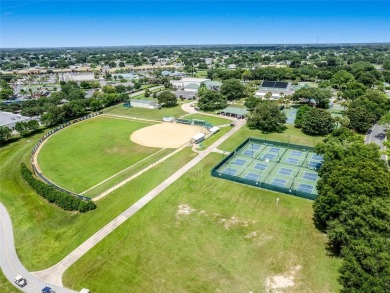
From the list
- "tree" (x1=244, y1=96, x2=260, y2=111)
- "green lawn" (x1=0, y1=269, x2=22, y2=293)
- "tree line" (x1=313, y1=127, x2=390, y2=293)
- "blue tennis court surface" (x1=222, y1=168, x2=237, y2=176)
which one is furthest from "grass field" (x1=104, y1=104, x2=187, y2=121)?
"green lawn" (x1=0, y1=269, x2=22, y2=293)

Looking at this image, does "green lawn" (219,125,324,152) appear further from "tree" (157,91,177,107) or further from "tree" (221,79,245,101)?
A: "tree" (157,91,177,107)

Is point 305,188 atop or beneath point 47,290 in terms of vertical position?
atop

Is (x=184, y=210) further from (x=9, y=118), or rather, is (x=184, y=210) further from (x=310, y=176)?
(x=9, y=118)

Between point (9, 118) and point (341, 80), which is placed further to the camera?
point (341, 80)

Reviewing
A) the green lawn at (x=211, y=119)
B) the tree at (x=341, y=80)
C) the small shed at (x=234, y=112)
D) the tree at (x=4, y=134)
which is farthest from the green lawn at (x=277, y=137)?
the tree at (x=341, y=80)

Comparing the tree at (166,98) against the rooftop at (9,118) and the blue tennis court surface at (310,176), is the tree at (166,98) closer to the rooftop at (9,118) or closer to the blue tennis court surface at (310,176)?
the rooftop at (9,118)

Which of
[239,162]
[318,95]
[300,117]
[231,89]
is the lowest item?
[239,162]

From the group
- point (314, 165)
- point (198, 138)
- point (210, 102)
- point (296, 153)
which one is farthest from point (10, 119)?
point (314, 165)
